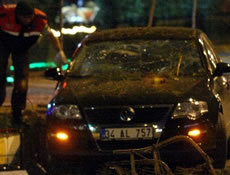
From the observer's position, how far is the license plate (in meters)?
5.61

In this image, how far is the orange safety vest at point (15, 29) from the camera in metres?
8.08

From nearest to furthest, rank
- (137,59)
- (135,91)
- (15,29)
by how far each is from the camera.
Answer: (135,91) < (137,59) < (15,29)

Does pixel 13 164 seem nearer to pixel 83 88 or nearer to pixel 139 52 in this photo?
pixel 83 88

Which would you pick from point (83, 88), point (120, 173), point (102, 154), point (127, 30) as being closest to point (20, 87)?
point (127, 30)

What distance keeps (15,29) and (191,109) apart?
3194 mm

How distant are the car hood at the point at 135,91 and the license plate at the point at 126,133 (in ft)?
0.76

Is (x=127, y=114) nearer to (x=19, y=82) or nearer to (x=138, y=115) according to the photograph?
(x=138, y=115)

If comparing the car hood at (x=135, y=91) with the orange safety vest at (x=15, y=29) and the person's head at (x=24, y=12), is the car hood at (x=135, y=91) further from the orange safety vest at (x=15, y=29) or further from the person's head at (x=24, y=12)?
the orange safety vest at (x=15, y=29)

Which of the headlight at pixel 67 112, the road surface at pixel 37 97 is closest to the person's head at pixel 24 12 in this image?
the road surface at pixel 37 97

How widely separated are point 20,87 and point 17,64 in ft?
1.03

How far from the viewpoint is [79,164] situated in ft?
18.9

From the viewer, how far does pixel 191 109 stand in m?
5.67

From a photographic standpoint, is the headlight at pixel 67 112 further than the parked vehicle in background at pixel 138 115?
Yes

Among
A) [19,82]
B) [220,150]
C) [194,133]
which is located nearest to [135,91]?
[194,133]
